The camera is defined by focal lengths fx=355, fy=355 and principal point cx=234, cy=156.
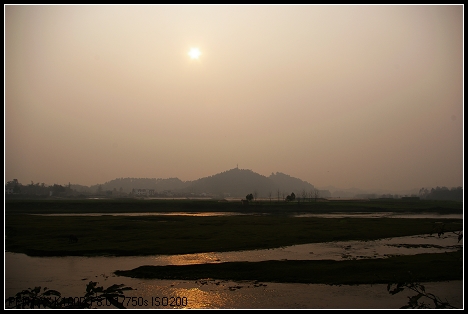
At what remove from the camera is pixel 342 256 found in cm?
2841

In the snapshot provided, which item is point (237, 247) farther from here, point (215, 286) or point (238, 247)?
point (215, 286)

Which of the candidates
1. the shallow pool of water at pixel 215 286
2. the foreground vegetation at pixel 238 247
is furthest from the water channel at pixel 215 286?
the foreground vegetation at pixel 238 247

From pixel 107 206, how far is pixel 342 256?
8234 cm

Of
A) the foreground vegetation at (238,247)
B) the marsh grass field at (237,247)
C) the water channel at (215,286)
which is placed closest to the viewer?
the water channel at (215,286)

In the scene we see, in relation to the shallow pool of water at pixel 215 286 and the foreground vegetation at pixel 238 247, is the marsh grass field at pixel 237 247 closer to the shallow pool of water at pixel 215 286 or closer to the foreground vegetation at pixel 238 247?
the foreground vegetation at pixel 238 247

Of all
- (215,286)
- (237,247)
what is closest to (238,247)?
(237,247)

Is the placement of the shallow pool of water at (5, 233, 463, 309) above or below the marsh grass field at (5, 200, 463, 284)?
below

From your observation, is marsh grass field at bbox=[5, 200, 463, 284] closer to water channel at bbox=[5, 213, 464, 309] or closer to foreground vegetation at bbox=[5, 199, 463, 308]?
foreground vegetation at bbox=[5, 199, 463, 308]

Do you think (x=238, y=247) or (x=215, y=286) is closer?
(x=215, y=286)

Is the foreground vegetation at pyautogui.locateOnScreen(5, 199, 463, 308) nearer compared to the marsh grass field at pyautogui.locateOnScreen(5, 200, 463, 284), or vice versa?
the foreground vegetation at pyautogui.locateOnScreen(5, 199, 463, 308)

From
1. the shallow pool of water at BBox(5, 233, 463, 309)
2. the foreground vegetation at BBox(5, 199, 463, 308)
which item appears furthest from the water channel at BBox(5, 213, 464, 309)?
the foreground vegetation at BBox(5, 199, 463, 308)

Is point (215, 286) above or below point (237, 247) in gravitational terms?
below

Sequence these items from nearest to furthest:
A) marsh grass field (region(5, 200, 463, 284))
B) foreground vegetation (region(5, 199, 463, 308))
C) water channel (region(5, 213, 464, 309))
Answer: water channel (region(5, 213, 464, 309)) < foreground vegetation (region(5, 199, 463, 308)) < marsh grass field (region(5, 200, 463, 284))
